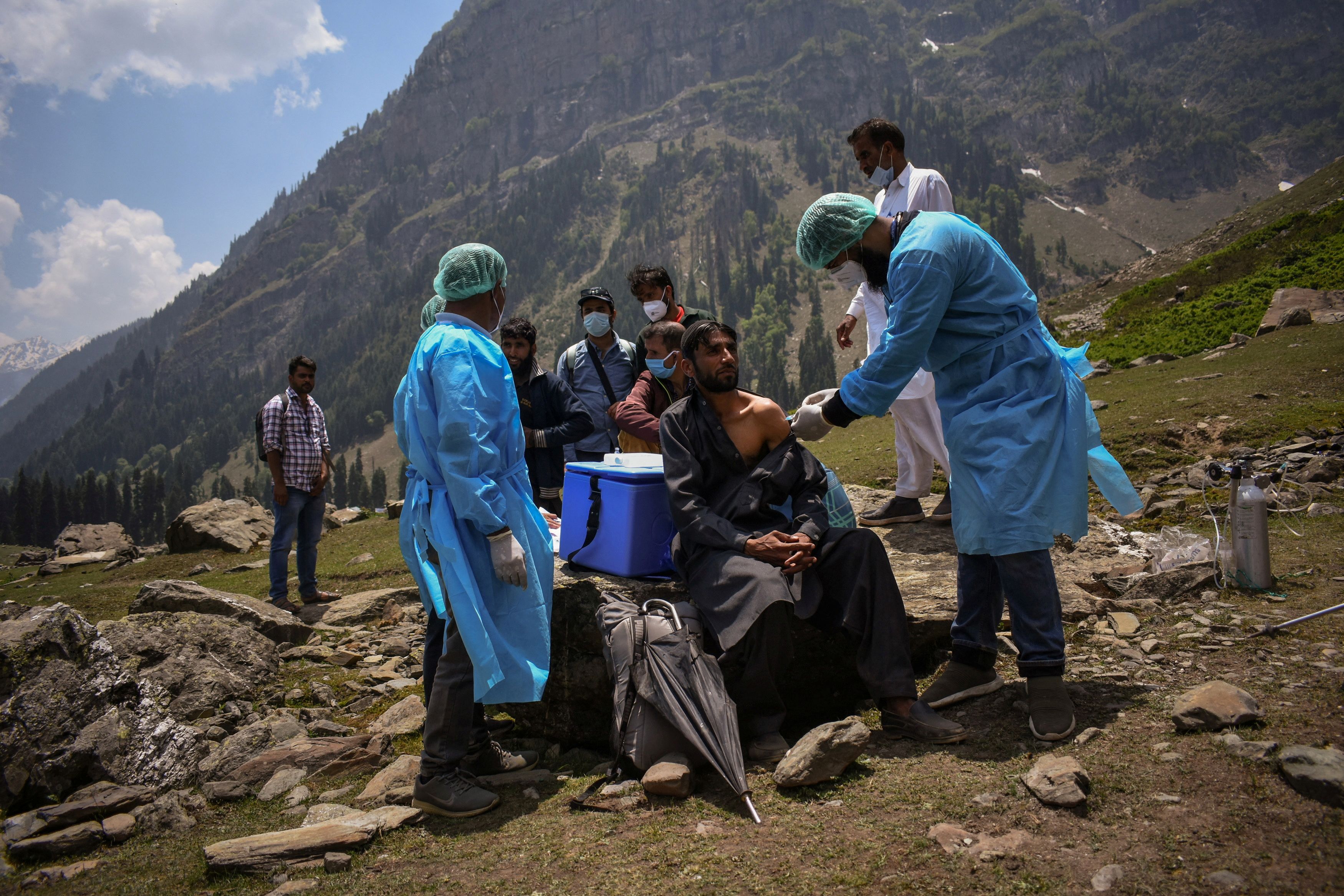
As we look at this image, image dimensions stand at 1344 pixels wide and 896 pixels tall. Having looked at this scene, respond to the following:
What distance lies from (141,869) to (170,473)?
235140mm

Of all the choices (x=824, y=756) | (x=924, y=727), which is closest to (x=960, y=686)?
(x=924, y=727)

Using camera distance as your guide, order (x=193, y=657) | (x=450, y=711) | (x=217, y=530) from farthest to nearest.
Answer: (x=217, y=530), (x=193, y=657), (x=450, y=711)

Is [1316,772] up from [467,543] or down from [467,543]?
down

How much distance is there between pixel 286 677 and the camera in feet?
22.6

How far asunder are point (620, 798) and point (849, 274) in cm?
341

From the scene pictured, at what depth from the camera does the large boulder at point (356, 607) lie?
9.12 m

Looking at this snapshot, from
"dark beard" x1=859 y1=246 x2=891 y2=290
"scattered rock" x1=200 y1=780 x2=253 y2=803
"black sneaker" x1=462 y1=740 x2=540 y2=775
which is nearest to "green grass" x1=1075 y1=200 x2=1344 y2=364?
"dark beard" x1=859 y1=246 x2=891 y2=290

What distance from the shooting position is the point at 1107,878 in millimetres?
2559

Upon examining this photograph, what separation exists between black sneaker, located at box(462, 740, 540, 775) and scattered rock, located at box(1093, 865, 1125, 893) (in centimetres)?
312

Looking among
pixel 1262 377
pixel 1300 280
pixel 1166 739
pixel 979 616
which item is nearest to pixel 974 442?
pixel 979 616

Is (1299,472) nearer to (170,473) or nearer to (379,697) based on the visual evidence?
(379,697)

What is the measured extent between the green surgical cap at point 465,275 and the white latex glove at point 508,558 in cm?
151

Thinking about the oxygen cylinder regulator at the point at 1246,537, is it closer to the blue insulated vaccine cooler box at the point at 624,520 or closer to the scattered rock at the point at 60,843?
the blue insulated vaccine cooler box at the point at 624,520

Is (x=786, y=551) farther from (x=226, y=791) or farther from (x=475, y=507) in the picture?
(x=226, y=791)
